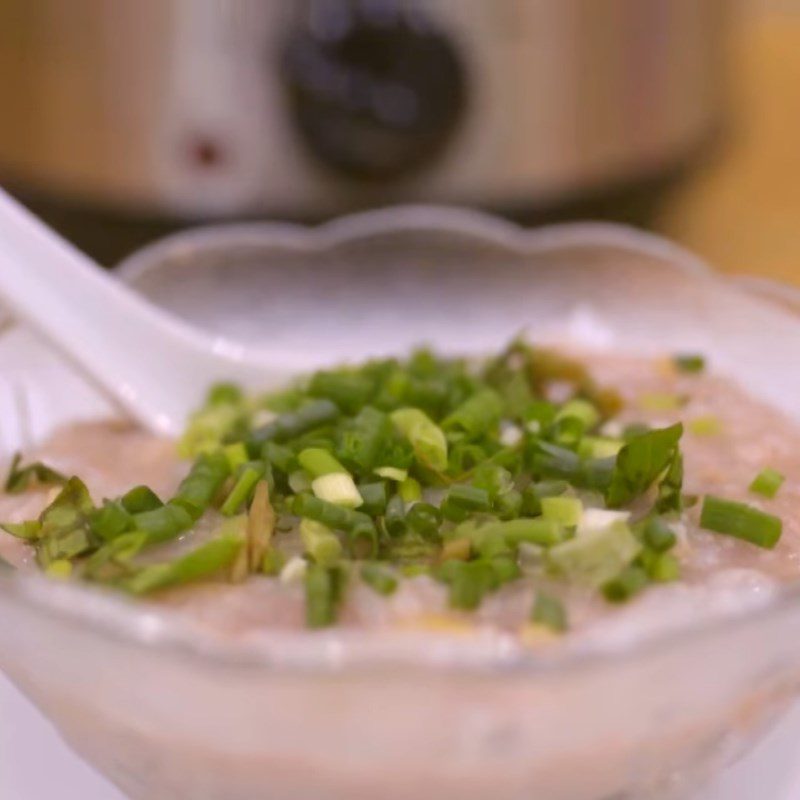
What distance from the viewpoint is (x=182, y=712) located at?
0.79 metres

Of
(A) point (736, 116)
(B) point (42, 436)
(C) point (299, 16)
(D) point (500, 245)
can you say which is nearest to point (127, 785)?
(B) point (42, 436)

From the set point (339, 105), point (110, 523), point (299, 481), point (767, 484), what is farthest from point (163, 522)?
point (339, 105)

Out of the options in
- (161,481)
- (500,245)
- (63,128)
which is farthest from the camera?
(63,128)

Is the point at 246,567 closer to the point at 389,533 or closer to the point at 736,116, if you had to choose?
the point at 389,533

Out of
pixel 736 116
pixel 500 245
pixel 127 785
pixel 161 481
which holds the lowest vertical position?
pixel 127 785

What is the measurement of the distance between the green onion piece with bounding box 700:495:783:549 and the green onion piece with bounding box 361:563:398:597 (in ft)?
1.01

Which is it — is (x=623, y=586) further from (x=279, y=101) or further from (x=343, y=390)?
(x=279, y=101)

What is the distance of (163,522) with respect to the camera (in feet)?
3.30

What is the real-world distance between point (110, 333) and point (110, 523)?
0.54 meters

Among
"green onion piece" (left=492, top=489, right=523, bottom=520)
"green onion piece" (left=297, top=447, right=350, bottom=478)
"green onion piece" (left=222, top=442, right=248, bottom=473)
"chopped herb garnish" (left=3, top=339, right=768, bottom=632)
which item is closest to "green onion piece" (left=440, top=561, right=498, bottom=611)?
"chopped herb garnish" (left=3, top=339, right=768, bottom=632)

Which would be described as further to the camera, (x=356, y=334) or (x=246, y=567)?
(x=356, y=334)

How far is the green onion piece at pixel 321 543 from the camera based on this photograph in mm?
962

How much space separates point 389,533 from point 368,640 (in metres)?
0.25

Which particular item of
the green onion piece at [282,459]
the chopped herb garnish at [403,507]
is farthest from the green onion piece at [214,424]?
the green onion piece at [282,459]
